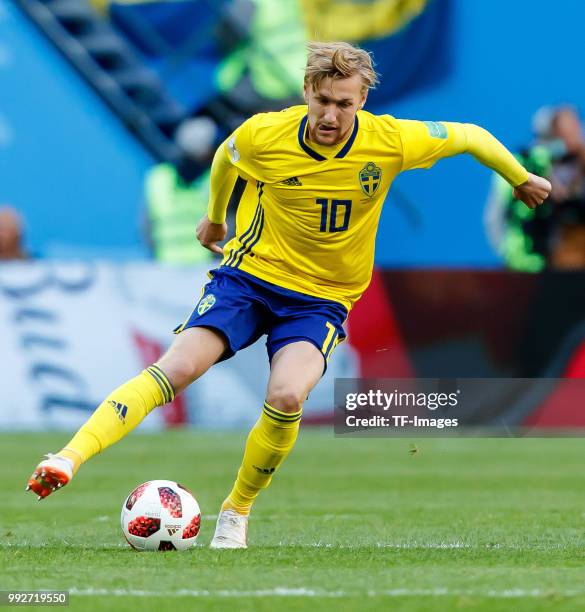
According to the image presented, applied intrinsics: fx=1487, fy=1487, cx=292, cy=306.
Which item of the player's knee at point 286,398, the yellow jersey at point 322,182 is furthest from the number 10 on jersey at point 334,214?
the player's knee at point 286,398

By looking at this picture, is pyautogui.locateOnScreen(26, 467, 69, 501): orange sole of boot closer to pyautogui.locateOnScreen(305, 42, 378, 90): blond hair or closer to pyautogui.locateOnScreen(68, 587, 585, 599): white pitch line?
pyautogui.locateOnScreen(68, 587, 585, 599): white pitch line

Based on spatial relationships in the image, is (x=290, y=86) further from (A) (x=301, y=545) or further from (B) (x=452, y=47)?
(A) (x=301, y=545)

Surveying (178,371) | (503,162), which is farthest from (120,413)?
(503,162)

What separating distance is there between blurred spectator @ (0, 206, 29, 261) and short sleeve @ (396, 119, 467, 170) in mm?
10190

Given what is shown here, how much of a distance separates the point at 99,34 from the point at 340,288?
12.9m

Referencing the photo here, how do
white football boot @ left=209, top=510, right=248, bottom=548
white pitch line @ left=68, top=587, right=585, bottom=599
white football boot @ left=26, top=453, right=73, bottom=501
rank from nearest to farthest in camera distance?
white pitch line @ left=68, top=587, right=585, bottom=599 → white football boot @ left=26, top=453, right=73, bottom=501 → white football boot @ left=209, top=510, right=248, bottom=548

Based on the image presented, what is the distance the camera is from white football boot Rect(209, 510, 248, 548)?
6105 mm

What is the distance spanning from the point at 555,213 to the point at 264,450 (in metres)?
10.00

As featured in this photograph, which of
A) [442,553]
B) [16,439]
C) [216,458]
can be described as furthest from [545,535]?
[16,439]

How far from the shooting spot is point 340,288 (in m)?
6.46

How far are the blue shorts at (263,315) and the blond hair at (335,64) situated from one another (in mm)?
922

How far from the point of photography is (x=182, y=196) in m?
17.0

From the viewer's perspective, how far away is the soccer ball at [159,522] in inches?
233

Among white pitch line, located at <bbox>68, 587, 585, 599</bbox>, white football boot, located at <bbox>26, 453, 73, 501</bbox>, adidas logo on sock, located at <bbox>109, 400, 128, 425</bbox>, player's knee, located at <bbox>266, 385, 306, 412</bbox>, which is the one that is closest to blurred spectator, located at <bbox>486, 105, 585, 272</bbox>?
player's knee, located at <bbox>266, 385, 306, 412</bbox>
